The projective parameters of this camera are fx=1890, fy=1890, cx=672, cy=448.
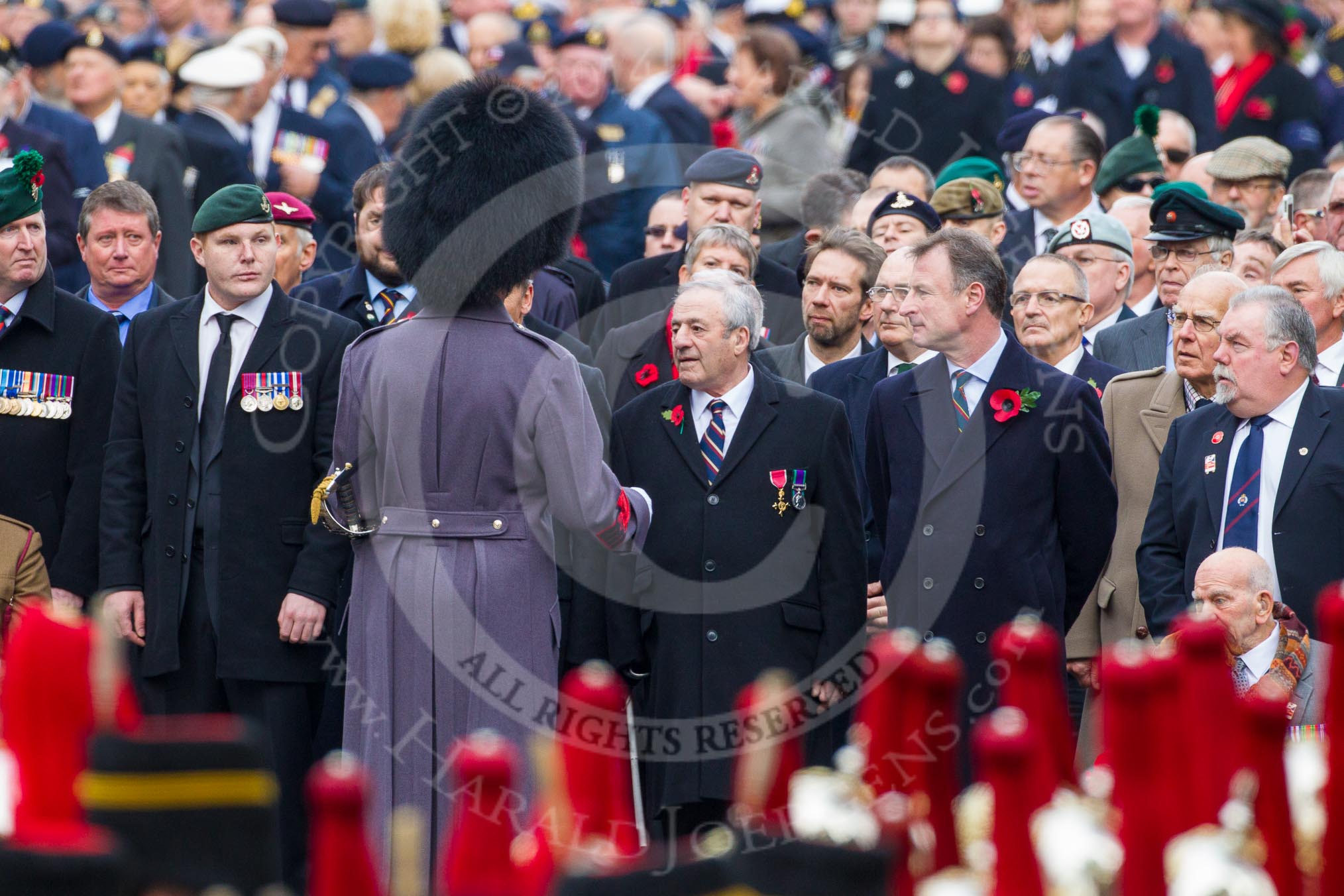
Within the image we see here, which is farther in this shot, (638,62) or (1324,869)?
(638,62)

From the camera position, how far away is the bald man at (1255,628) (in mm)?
5555

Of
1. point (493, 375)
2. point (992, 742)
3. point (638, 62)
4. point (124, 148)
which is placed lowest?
point (992, 742)

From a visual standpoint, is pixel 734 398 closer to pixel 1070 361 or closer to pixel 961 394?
pixel 961 394

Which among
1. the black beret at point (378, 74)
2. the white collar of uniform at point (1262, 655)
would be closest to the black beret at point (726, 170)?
the black beret at point (378, 74)

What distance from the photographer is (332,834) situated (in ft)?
7.16

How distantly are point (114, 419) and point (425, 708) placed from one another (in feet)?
6.62

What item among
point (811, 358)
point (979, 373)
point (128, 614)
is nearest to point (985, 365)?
point (979, 373)

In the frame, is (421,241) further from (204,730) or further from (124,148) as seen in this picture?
(124,148)

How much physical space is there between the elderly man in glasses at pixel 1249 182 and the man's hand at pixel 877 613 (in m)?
3.98

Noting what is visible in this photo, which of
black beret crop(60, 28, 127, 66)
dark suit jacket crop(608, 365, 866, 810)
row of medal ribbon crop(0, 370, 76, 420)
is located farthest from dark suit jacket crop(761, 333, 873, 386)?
black beret crop(60, 28, 127, 66)

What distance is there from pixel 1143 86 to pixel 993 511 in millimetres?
6881

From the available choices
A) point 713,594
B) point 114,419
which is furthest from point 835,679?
point 114,419

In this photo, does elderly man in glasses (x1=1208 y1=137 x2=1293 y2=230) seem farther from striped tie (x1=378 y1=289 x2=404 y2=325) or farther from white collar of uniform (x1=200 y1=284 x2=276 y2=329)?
white collar of uniform (x1=200 y1=284 x2=276 y2=329)

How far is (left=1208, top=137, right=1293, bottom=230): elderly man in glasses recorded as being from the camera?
959 centimetres
